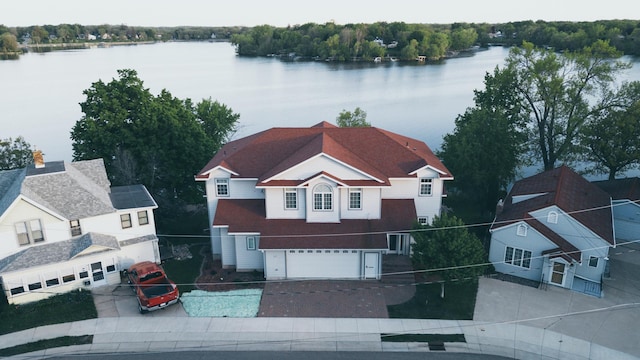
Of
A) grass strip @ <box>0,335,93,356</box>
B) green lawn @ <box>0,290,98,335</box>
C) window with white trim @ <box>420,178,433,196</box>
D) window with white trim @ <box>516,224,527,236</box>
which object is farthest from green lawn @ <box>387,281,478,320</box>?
green lawn @ <box>0,290,98,335</box>

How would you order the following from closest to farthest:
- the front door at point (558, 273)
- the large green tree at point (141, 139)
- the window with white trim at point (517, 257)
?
the front door at point (558, 273)
the window with white trim at point (517, 257)
the large green tree at point (141, 139)

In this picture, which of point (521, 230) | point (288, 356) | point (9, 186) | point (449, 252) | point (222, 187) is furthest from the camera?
point (222, 187)

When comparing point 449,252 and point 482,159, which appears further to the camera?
point 482,159

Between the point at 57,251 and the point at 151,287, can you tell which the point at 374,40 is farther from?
the point at 151,287

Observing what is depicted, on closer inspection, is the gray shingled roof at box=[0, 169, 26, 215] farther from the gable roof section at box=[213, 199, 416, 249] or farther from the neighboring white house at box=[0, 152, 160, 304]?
the gable roof section at box=[213, 199, 416, 249]

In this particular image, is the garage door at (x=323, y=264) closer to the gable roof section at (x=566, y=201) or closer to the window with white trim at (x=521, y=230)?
the gable roof section at (x=566, y=201)

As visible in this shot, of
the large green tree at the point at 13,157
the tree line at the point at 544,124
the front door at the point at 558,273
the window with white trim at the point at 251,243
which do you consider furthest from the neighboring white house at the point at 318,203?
the large green tree at the point at 13,157

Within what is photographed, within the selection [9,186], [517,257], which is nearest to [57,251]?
[9,186]
